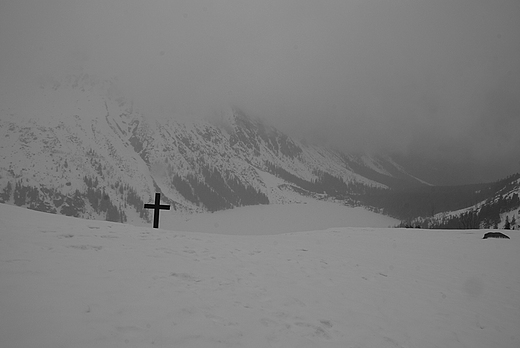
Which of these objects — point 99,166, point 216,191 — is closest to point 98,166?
point 99,166

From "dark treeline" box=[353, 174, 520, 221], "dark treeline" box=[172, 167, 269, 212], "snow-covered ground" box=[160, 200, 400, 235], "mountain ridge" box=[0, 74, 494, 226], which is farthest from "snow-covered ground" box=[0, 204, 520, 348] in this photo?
"dark treeline" box=[353, 174, 520, 221]

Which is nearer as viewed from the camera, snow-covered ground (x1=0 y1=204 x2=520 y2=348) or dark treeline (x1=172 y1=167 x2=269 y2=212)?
snow-covered ground (x1=0 y1=204 x2=520 y2=348)

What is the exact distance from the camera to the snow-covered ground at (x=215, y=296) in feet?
13.4

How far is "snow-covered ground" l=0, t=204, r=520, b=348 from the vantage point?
13.4 ft

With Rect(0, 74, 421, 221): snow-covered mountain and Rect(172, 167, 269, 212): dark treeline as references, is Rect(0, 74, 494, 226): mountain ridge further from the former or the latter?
Rect(172, 167, 269, 212): dark treeline

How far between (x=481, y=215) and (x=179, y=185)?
147439mm

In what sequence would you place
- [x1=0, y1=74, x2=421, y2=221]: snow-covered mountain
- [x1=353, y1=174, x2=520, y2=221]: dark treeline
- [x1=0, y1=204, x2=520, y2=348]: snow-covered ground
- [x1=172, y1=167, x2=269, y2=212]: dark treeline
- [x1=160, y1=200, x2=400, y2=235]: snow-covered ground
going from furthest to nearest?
1. [x1=353, y1=174, x2=520, y2=221]: dark treeline
2. [x1=172, y1=167, x2=269, y2=212]: dark treeline
3. [x1=160, y1=200, x2=400, y2=235]: snow-covered ground
4. [x1=0, y1=74, x2=421, y2=221]: snow-covered mountain
5. [x1=0, y1=204, x2=520, y2=348]: snow-covered ground

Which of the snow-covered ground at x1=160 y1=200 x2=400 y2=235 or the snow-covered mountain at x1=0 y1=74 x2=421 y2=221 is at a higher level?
the snow-covered mountain at x1=0 y1=74 x2=421 y2=221

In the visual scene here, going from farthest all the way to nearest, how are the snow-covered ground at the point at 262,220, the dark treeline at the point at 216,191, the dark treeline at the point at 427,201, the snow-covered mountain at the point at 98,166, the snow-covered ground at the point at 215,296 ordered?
the dark treeline at the point at 427,201 < the dark treeline at the point at 216,191 < the snow-covered ground at the point at 262,220 < the snow-covered mountain at the point at 98,166 < the snow-covered ground at the point at 215,296

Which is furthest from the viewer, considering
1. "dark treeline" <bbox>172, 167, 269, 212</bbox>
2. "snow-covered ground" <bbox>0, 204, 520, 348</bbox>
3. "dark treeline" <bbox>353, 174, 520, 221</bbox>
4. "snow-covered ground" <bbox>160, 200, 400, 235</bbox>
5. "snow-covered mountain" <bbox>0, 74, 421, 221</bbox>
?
"dark treeline" <bbox>353, 174, 520, 221</bbox>

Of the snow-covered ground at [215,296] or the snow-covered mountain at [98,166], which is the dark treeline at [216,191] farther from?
the snow-covered ground at [215,296]

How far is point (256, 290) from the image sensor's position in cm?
645

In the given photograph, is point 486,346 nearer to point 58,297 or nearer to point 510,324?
point 510,324

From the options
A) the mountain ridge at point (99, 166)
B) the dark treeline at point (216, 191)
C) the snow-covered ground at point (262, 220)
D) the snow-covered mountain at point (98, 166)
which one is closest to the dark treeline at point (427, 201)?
the mountain ridge at point (99, 166)
